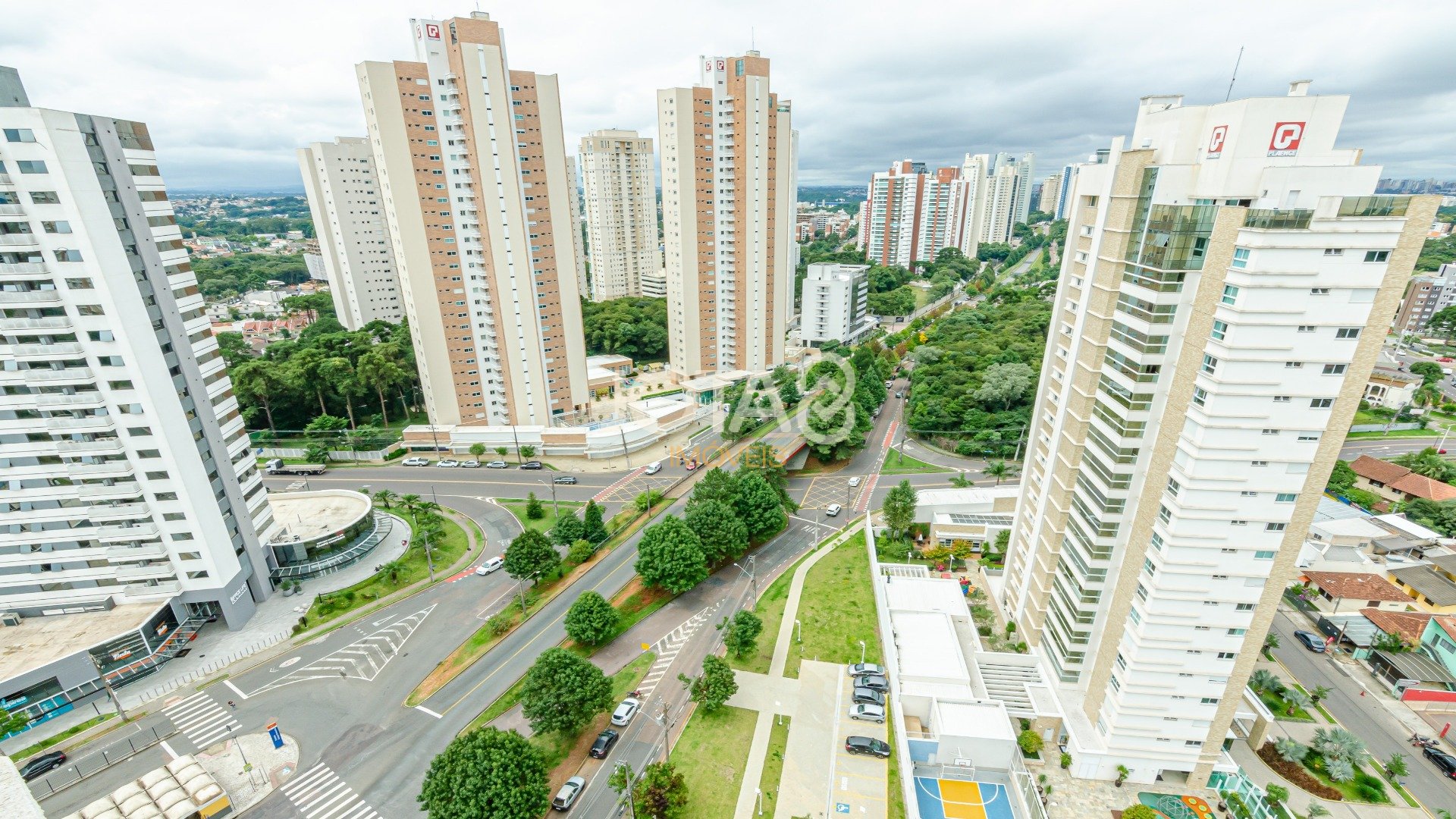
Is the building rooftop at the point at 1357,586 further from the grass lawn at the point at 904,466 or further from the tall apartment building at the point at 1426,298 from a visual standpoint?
the tall apartment building at the point at 1426,298

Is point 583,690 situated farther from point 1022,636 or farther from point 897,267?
point 897,267

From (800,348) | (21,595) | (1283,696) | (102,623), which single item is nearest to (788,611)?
(1283,696)

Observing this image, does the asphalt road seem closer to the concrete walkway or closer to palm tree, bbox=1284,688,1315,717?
palm tree, bbox=1284,688,1315,717

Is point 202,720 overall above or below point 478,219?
below

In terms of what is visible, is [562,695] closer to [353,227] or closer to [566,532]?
[566,532]

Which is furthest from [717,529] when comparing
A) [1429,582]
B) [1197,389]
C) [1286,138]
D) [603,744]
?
[1429,582]

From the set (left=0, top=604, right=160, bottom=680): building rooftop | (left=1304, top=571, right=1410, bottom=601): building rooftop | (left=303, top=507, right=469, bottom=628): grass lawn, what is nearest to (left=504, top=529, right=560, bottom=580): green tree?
(left=303, top=507, right=469, bottom=628): grass lawn

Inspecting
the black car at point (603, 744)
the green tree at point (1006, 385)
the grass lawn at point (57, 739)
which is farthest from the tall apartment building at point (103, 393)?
the green tree at point (1006, 385)
